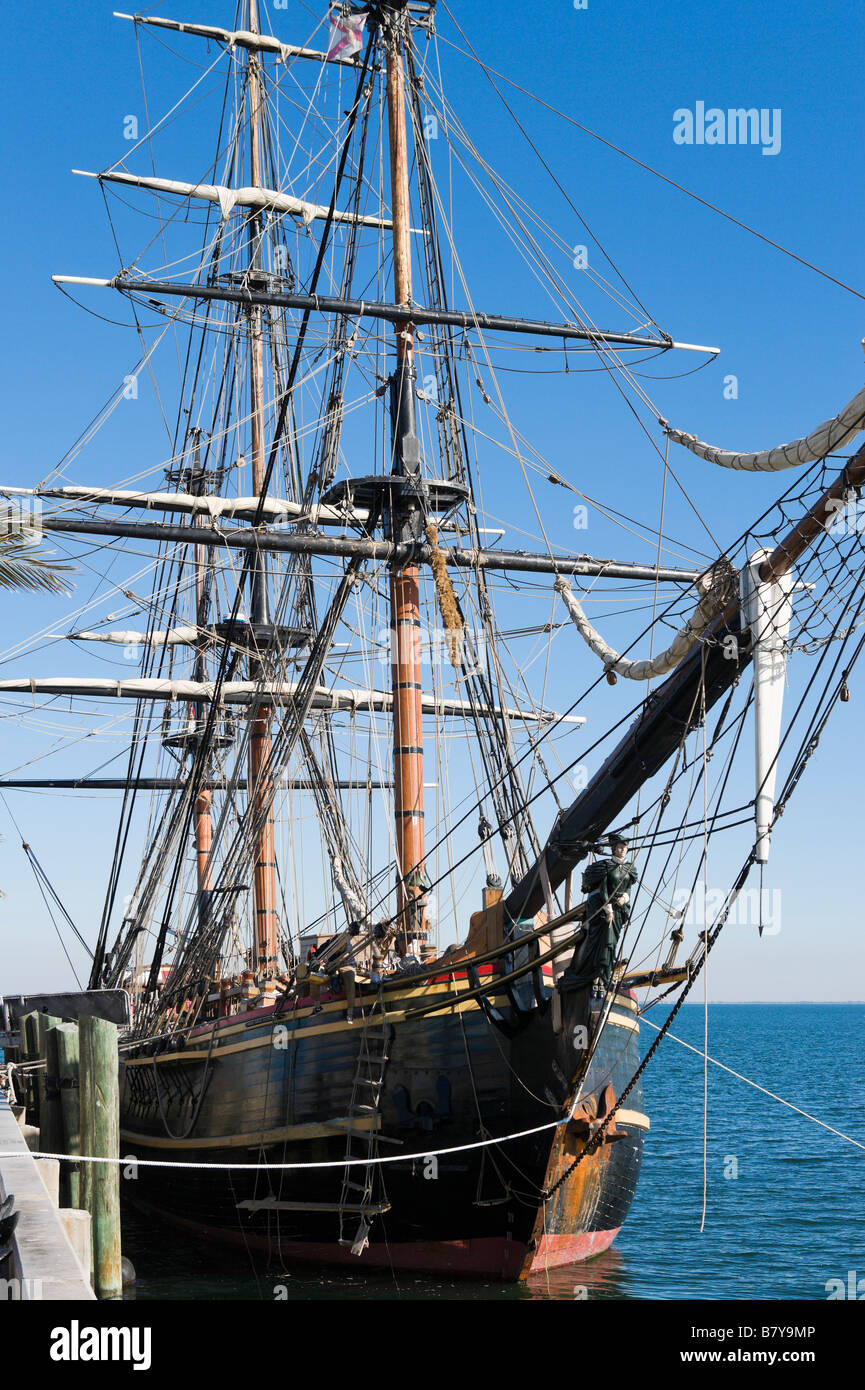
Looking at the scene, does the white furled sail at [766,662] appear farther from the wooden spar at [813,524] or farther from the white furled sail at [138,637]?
the white furled sail at [138,637]

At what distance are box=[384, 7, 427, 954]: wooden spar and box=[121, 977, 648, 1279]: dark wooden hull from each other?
1.94m

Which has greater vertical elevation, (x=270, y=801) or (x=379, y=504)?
Result: (x=379, y=504)

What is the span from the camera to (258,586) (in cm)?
3394

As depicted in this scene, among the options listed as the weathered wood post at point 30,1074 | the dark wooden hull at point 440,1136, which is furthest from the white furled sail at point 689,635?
the weathered wood post at point 30,1074

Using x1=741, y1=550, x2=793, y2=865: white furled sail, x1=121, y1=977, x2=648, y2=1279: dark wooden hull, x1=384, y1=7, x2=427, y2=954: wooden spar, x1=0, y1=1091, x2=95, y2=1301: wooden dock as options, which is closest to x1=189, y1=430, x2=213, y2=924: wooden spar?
x1=384, y1=7, x2=427, y2=954: wooden spar

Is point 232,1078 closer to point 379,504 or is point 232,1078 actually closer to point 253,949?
point 379,504

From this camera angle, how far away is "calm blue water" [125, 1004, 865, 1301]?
16906 millimetres

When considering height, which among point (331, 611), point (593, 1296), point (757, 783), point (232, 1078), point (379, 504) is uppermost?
point (379, 504)

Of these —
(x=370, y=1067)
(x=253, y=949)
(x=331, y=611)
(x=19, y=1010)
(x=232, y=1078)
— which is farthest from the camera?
(x=253, y=949)

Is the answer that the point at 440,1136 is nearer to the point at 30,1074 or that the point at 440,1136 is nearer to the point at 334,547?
the point at 30,1074

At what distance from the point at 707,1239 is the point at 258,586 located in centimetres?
1772
